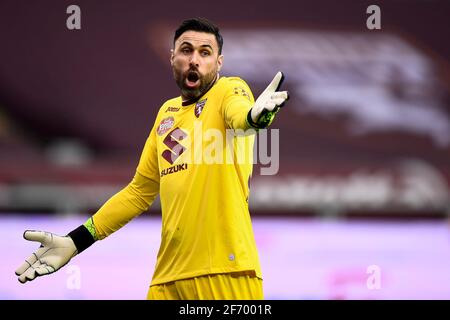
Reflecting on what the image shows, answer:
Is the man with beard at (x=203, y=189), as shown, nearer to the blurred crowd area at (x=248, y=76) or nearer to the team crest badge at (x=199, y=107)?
the team crest badge at (x=199, y=107)

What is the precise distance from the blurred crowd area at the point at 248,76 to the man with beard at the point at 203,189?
7144 millimetres

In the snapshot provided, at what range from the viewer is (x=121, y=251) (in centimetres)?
924

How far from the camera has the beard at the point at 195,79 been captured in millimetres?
5039

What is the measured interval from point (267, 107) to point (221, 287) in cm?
105

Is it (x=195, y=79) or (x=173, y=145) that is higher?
(x=195, y=79)

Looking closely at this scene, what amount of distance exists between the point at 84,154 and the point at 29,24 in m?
1.95

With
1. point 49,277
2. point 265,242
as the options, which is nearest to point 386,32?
point 265,242

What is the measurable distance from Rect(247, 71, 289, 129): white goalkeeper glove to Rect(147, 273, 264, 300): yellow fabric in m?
0.87

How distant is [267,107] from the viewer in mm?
4238

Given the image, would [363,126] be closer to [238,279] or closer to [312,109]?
[312,109]

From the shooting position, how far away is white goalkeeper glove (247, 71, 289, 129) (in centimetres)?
423

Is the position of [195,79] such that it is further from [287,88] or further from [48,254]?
[287,88]
